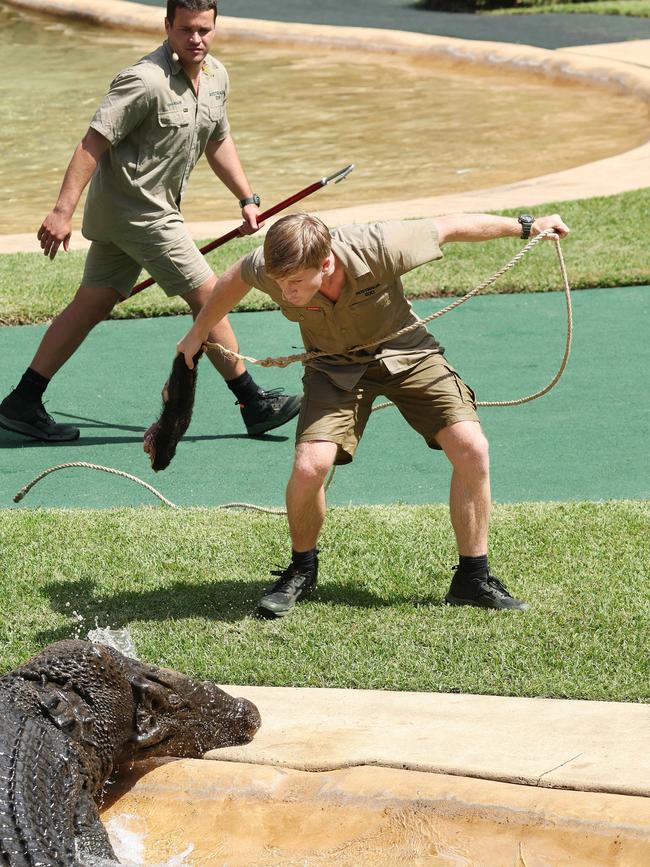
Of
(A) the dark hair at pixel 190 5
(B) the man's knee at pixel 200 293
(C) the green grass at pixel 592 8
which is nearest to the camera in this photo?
(A) the dark hair at pixel 190 5

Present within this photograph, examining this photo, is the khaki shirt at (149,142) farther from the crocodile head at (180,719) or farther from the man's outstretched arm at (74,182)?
the crocodile head at (180,719)

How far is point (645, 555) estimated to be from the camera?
4988 millimetres

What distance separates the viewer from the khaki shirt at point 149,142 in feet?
19.7

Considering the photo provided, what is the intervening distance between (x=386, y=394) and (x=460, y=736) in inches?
53.5

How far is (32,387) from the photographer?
6590 millimetres

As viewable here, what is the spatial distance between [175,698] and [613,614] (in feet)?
5.01

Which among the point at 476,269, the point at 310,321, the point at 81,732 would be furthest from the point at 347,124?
the point at 81,732

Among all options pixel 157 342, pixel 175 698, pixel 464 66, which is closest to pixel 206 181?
pixel 157 342

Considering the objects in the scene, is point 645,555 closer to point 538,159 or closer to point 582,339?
point 582,339

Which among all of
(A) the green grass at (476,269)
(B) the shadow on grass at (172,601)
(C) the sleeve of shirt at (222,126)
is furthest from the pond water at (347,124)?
(B) the shadow on grass at (172,601)

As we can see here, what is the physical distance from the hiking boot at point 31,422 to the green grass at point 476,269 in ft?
6.42

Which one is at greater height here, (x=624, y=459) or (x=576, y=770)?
(x=576, y=770)

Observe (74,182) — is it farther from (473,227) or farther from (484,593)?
(484,593)

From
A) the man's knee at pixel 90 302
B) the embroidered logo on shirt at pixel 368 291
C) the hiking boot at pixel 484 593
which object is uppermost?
the embroidered logo on shirt at pixel 368 291
